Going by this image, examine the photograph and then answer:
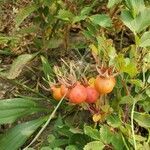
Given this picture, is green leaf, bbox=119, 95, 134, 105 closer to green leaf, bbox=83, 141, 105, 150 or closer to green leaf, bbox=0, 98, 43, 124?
green leaf, bbox=83, 141, 105, 150

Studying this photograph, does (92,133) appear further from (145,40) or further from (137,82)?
(145,40)

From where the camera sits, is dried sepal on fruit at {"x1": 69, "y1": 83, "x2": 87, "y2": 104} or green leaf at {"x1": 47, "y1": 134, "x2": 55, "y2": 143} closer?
dried sepal on fruit at {"x1": 69, "y1": 83, "x2": 87, "y2": 104}

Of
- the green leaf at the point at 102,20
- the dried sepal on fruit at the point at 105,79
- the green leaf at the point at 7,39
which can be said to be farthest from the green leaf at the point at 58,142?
the green leaf at the point at 7,39

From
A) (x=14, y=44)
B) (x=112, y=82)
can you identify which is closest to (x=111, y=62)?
(x=112, y=82)

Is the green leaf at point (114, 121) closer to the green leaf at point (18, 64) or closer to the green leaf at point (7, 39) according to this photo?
the green leaf at point (18, 64)

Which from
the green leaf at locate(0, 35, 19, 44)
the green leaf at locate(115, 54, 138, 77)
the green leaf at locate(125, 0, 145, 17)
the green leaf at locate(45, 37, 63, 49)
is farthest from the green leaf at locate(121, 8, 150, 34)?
the green leaf at locate(0, 35, 19, 44)

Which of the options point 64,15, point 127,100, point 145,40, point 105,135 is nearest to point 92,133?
point 105,135

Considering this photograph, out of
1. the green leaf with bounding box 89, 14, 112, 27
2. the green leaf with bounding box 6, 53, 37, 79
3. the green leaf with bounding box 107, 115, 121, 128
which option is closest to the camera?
the green leaf with bounding box 107, 115, 121, 128
